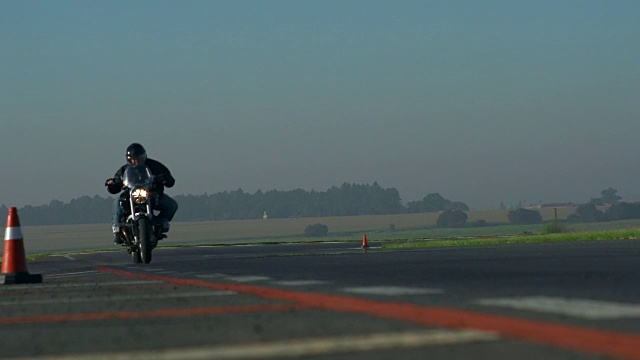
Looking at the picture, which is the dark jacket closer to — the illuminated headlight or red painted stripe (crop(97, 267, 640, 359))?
the illuminated headlight

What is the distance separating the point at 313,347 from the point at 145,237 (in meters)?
16.2

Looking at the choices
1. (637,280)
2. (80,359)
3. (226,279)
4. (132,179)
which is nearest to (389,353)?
(80,359)

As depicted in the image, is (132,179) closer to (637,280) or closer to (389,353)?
(637,280)

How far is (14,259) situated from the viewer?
1544cm

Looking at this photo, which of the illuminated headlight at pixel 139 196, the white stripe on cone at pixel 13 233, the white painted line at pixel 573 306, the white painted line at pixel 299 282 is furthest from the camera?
the illuminated headlight at pixel 139 196

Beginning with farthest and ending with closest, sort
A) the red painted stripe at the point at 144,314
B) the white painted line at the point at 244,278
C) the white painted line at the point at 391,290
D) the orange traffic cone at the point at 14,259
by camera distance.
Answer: the orange traffic cone at the point at 14,259 < the white painted line at the point at 244,278 < the white painted line at the point at 391,290 < the red painted stripe at the point at 144,314

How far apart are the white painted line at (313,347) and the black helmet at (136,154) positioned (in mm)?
16886

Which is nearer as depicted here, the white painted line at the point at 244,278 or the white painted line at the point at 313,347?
the white painted line at the point at 313,347

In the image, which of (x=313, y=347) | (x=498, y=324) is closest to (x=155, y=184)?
(x=498, y=324)

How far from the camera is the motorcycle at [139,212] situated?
838 inches

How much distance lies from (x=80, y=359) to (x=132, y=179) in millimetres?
16716

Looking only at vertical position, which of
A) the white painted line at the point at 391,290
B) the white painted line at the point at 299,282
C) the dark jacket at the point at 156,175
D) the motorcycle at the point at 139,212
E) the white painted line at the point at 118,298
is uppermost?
the dark jacket at the point at 156,175

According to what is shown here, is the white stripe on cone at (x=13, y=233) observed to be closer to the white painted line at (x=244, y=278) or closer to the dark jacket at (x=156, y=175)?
the white painted line at (x=244, y=278)

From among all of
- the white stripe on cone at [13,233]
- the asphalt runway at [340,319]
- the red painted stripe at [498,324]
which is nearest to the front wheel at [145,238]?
the white stripe on cone at [13,233]
